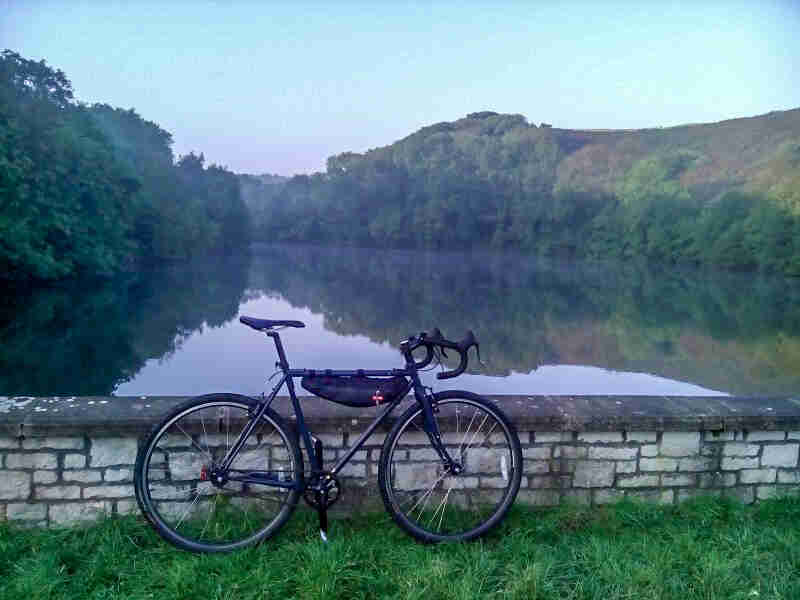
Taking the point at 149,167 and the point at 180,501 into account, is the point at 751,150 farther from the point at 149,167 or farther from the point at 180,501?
the point at 180,501

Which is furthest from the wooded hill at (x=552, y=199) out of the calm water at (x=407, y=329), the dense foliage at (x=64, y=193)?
the dense foliage at (x=64, y=193)

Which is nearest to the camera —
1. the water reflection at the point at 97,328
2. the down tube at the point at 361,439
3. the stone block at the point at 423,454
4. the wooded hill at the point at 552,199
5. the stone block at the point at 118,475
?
the down tube at the point at 361,439

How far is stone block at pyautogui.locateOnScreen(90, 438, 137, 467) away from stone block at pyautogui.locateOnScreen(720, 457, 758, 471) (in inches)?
111

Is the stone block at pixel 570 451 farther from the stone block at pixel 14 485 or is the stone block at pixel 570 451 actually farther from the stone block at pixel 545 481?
the stone block at pixel 14 485

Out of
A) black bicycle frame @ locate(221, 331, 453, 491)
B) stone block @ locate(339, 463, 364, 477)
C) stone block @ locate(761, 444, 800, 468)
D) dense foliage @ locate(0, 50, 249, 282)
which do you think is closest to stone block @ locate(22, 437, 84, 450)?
black bicycle frame @ locate(221, 331, 453, 491)

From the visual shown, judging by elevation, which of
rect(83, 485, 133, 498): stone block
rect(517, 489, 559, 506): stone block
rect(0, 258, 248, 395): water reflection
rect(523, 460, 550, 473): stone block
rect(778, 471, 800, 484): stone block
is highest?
rect(523, 460, 550, 473): stone block

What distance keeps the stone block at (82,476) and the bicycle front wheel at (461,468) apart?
1.32 m

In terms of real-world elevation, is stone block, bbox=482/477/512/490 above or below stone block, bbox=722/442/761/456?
below

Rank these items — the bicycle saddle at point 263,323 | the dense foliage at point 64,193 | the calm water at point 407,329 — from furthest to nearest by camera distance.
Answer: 1. the dense foliage at point 64,193
2. the calm water at point 407,329
3. the bicycle saddle at point 263,323

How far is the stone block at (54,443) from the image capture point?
3078mm

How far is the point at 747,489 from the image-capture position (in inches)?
139

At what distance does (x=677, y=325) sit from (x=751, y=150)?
3169 centimetres

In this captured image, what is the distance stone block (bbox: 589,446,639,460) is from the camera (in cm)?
344

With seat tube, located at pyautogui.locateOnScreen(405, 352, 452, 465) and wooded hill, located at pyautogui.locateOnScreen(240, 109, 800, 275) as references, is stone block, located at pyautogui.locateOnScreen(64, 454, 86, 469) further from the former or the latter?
wooded hill, located at pyautogui.locateOnScreen(240, 109, 800, 275)
